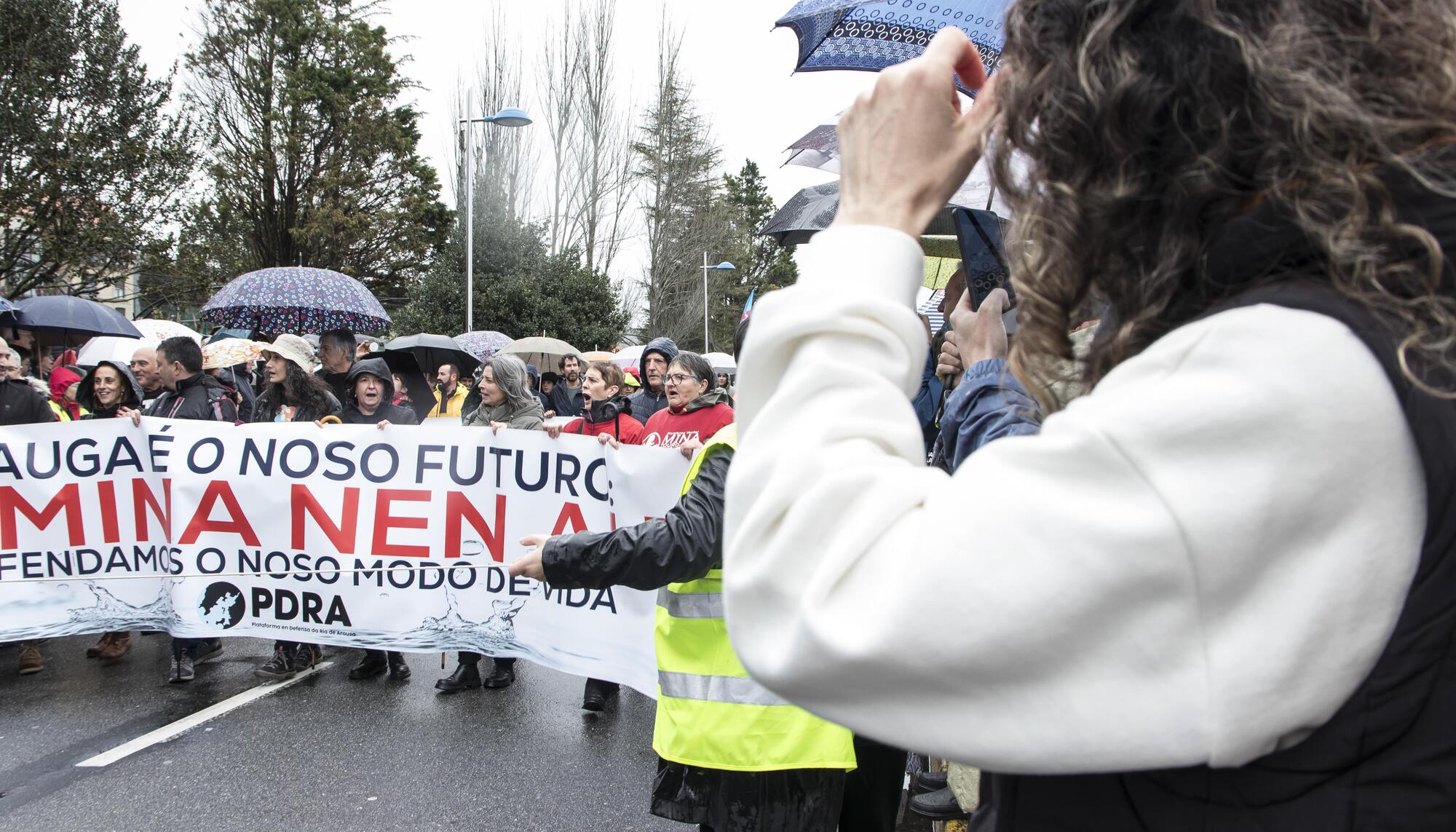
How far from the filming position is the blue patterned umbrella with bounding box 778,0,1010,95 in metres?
4.14

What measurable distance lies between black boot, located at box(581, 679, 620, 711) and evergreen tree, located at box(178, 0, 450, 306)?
25440 mm

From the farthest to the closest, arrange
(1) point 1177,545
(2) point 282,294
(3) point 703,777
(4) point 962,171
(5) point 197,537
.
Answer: (2) point 282,294 → (5) point 197,537 → (3) point 703,777 → (4) point 962,171 → (1) point 1177,545

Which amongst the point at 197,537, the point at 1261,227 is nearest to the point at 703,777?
the point at 1261,227

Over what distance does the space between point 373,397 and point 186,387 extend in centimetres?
120

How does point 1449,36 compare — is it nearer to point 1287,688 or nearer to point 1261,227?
point 1261,227

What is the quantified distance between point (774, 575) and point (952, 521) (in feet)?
0.48

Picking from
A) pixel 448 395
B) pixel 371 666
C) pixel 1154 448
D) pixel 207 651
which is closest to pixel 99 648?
pixel 207 651

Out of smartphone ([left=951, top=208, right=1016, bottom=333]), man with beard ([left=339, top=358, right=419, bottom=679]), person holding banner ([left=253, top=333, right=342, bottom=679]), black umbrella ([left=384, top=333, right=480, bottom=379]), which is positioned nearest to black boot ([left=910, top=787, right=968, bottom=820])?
smartphone ([left=951, top=208, right=1016, bottom=333])

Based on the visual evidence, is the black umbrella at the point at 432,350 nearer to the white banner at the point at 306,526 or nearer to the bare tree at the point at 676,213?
the white banner at the point at 306,526

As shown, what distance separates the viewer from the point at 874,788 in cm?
334

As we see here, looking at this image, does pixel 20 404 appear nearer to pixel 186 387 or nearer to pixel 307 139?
pixel 186 387

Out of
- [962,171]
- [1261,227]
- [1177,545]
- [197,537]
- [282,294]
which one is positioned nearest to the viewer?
[1177,545]

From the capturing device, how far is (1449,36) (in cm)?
74

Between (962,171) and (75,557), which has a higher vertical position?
(962,171)
